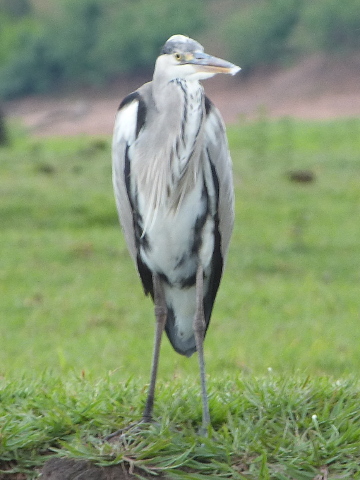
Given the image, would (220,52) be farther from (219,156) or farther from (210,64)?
(210,64)

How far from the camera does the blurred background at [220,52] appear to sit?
1183 inches

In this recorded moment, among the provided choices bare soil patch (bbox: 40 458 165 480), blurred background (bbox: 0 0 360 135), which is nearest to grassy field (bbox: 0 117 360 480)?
bare soil patch (bbox: 40 458 165 480)

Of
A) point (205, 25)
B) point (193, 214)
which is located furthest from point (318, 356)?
point (205, 25)

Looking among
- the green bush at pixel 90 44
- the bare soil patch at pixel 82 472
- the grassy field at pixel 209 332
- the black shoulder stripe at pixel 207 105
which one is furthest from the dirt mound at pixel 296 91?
the bare soil patch at pixel 82 472

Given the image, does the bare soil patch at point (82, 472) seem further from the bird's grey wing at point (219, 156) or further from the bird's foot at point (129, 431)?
the bird's grey wing at point (219, 156)

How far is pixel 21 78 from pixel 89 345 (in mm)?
23958

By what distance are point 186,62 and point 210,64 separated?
0.11m

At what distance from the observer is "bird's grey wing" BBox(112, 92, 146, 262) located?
3588 mm

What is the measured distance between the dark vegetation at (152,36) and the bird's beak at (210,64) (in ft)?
85.5

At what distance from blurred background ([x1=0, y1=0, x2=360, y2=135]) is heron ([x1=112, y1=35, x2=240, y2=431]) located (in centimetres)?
2536

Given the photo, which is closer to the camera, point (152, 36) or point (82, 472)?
point (82, 472)

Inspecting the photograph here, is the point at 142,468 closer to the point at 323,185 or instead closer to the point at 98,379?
the point at 98,379

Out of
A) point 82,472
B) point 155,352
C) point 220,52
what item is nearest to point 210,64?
point 155,352

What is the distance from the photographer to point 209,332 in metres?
7.22
